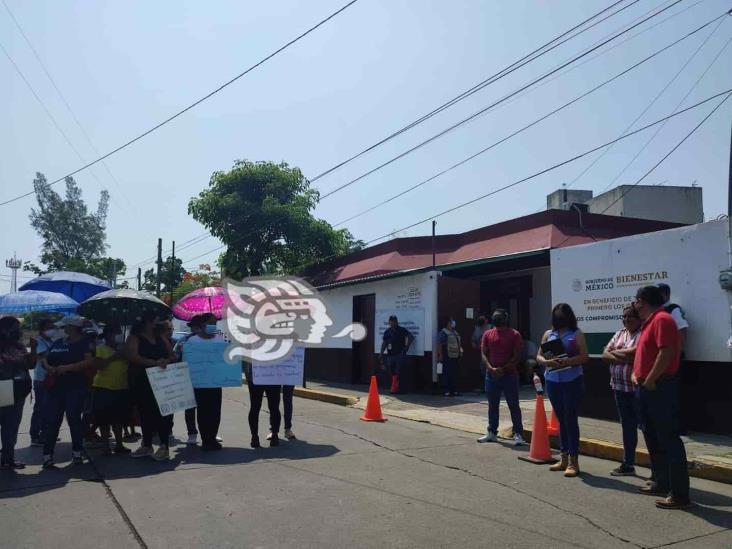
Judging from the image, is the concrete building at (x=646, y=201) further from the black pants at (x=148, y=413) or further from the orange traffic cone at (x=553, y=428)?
the black pants at (x=148, y=413)

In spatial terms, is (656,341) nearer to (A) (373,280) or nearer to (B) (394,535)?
(B) (394,535)

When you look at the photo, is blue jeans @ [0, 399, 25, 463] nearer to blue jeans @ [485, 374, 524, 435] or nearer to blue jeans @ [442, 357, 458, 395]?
blue jeans @ [485, 374, 524, 435]

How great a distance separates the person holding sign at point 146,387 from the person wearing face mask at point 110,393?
205 millimetres

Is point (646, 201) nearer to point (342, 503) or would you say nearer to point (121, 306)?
Result: point (121, 306)

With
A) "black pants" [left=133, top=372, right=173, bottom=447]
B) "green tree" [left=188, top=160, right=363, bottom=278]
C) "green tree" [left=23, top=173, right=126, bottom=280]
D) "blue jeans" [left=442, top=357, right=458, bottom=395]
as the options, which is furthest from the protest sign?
"green tree" [left=23, top=173, right=126, bottom=280]

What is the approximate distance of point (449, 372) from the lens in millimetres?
13102

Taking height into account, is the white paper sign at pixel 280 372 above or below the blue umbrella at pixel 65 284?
below

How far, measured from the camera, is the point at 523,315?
1554 centimetres

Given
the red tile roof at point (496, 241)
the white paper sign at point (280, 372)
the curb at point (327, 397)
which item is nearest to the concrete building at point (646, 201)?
the red tile roof at point (496, 241)

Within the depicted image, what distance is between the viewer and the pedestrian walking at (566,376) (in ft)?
21.1

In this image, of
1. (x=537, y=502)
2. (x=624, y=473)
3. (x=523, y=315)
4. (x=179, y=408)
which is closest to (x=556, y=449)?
(x=624, y=473)

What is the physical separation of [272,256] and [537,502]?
20.2 meters

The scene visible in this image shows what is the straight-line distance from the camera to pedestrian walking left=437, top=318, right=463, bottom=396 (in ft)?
42.6

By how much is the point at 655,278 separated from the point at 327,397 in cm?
776
